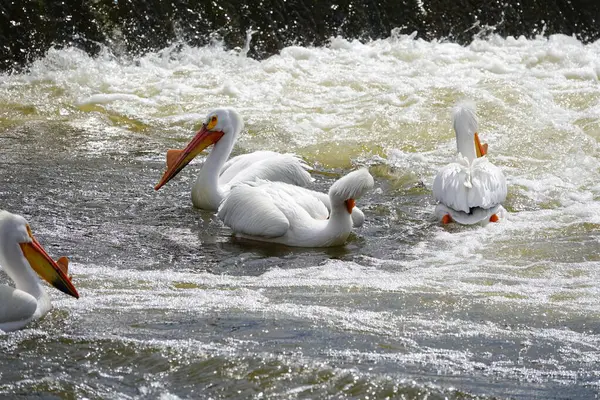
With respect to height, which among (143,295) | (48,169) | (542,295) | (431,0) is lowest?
(542,295)

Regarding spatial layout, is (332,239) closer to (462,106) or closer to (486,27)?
(462,106)

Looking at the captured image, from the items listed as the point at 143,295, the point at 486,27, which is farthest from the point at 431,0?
the point at 143,295

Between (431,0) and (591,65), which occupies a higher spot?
(431,0)

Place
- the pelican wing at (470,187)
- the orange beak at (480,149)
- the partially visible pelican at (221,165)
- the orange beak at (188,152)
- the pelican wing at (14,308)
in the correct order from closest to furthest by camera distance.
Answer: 1. the pelican wing at (14,308)
2. the pelican wing at (470,187)
3. the partially visible pelican at (221,165)
4. the orange beak at (188,152)
5. the orange beak at (480,149)

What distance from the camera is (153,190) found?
701 cm

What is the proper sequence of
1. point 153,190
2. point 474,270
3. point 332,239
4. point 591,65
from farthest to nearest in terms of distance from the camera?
point 591,65, point 153,190, point 332,239, point 474,270

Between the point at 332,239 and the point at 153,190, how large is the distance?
1.70 metres

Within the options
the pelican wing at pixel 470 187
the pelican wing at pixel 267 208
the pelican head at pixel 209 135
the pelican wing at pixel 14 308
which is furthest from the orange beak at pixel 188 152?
the pelican wing at pixel 14 308

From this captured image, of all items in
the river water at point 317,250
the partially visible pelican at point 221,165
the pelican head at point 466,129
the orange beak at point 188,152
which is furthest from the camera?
the pelican head at point 466,129

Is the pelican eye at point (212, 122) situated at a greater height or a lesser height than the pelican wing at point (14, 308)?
greater

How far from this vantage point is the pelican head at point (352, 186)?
573 centimetres

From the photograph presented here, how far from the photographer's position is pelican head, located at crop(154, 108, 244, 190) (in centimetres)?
688

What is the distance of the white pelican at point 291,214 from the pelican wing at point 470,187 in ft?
2.92

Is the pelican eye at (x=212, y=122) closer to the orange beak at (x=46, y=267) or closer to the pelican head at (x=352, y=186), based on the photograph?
the pelican head at (x=352, y=186)
